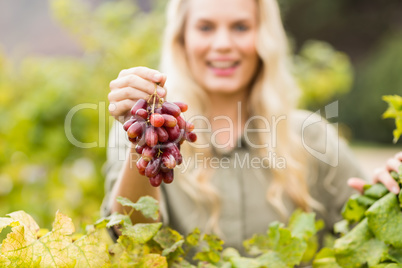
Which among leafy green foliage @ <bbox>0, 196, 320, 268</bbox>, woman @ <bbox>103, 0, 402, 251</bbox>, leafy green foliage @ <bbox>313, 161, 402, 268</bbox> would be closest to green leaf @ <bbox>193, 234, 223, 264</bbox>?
leafy green foliage @ <bbox>0, 196, 320, 268</bbox>

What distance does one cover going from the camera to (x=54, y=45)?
8008 mm

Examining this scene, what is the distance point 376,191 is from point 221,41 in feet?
3.22

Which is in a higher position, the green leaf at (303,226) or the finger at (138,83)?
the finger at (138,83)

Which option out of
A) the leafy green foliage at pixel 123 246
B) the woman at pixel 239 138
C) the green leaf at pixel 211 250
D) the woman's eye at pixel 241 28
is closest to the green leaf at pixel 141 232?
the leafy green foliage at pixel 123 246

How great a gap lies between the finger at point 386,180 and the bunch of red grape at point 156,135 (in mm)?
405

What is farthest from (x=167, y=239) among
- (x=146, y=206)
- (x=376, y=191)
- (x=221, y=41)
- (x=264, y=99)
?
(x=264, y=99)

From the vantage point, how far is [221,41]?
175cm

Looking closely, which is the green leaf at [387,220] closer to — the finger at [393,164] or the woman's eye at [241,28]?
the finger at [393,164]

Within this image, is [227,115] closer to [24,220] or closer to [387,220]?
[387,220]

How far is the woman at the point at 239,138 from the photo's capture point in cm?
179

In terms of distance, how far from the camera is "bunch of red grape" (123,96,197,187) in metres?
0.75

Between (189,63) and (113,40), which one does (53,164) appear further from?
(189,63)

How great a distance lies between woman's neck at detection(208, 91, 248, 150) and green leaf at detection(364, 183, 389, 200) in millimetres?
1019

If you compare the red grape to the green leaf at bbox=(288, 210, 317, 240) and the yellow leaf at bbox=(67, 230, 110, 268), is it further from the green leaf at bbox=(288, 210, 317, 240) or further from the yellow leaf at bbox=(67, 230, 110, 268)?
the green leaf at bbox=(288, 210, 317, 240)
